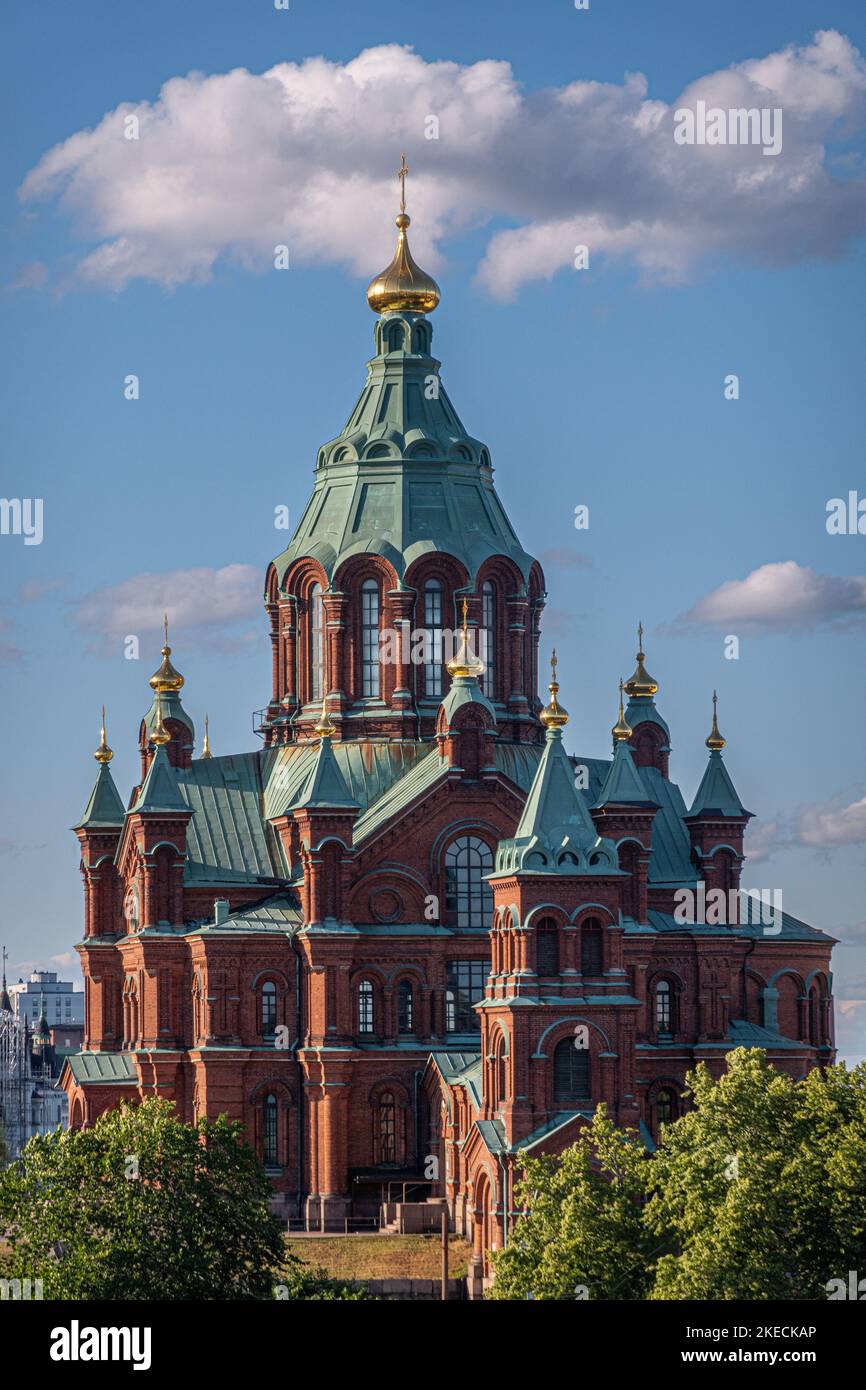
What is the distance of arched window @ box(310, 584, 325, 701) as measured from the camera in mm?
80938

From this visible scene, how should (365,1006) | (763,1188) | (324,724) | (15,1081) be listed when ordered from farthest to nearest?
(15,1081), (324,724), (365,1006), (763,1188)

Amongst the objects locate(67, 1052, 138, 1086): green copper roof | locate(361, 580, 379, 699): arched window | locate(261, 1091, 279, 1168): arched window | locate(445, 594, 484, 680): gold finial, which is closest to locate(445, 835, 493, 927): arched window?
locate(445, 594, 484, 680): gold finial

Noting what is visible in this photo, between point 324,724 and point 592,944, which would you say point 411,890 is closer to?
point 324,724

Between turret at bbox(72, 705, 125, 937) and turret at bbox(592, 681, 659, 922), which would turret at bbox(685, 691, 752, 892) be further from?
turret at bbox(72, 705, 125, 937)

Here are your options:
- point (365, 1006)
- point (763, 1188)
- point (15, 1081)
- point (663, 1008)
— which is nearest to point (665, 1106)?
point (663, 1008)

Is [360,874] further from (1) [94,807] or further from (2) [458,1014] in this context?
(1) [94,807]

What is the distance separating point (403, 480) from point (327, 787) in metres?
10.8

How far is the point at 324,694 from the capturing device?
80.6 metres

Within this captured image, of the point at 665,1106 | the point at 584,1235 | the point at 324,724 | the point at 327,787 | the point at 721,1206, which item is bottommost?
the point at 584,1235

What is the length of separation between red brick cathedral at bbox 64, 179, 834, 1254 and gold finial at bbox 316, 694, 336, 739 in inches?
8.2

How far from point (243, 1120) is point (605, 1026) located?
1167 centimetres

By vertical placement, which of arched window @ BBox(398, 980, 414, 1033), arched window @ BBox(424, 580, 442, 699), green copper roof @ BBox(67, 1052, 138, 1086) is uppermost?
arched window @ BBox(424, 580, 442, 699)

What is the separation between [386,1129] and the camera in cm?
7406

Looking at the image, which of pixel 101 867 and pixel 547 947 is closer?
pixel 547 947
